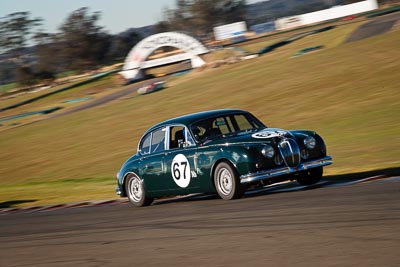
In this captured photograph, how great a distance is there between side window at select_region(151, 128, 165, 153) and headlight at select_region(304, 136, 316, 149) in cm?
249

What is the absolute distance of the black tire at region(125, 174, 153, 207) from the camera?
12914 mm

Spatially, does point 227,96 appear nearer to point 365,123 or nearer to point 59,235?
point 365,123

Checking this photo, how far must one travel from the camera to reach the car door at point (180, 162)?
1168 centimetres

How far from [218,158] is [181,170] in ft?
3.29

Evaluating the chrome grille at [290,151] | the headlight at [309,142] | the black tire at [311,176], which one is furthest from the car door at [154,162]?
the headlight at [309,142]

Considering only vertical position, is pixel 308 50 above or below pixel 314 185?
above

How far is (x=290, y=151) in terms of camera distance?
11000 mm

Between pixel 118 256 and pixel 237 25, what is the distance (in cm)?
9593

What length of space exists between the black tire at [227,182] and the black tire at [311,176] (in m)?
1.38

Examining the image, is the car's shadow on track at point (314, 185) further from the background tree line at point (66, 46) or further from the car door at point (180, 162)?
the background tree line at point (66, 46)

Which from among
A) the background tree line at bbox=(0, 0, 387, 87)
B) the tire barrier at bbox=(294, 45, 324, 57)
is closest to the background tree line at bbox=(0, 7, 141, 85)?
the background tree line at bbox=(0, 0, 387, 87)

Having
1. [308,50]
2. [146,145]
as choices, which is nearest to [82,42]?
[308,50]

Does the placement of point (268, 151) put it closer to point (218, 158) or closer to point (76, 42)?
point (218, 158)

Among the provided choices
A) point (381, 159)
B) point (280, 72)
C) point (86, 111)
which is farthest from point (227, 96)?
point (381, 159)
